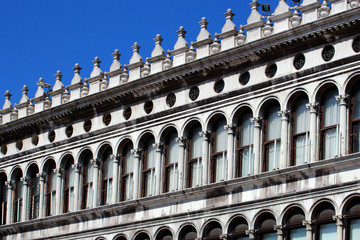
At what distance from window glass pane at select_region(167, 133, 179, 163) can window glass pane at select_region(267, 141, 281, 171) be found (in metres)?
4.83

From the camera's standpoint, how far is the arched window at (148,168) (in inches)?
1827

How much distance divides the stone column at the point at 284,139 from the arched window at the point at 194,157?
13.8ft

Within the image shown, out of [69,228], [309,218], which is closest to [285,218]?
[309,218]

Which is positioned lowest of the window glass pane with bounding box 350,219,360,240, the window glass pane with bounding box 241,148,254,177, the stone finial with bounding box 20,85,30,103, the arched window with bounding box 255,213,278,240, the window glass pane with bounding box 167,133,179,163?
the window glass pane with bounding box 350,219,360,240

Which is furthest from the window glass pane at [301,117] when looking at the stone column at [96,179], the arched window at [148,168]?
the stone column at [96,179]

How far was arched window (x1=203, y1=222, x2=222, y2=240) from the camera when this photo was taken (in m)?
42.8

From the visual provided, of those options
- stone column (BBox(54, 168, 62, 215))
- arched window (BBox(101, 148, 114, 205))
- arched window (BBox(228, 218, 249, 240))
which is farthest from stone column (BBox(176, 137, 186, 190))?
stone column (BBox(54, 168, 62, 215))

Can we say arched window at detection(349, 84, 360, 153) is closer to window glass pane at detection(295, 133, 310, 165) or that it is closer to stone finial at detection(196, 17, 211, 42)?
window glass pane at detection(295, 133, 310, 165)

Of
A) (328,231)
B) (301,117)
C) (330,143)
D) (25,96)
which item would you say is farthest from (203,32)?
(25,96)

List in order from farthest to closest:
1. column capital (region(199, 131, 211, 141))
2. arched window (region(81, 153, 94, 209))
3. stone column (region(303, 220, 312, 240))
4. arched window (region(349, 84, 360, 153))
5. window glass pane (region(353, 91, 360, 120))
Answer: arched window (region(81, 153, 94, 209)) → column capital (region(199, 131, 211, 141)) → window glass pane (region(353, 91, 360, 120)) → stone column (region(303, 220, 312, 240)) → arched window (region(349, 84, 360, 153))

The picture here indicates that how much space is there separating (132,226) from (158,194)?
172 cm

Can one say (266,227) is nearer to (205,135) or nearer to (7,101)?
(205,135)

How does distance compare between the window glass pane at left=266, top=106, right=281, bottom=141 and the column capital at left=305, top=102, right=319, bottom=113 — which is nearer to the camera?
the column capital at left=305, top=102, right=319, bottom=113

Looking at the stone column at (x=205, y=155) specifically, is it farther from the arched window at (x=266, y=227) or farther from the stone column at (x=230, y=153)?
the arched window at (x=266, y=227)
